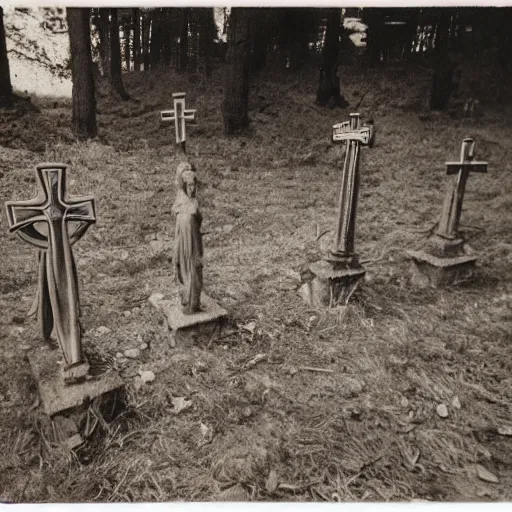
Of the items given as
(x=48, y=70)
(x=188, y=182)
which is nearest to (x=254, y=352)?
(x=188, y=182)

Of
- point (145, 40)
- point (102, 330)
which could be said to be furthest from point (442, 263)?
point (145, 40)

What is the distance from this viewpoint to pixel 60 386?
265 cm

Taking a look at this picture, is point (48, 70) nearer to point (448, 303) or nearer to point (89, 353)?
point (89, 353)

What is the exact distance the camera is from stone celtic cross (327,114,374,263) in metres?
3.65

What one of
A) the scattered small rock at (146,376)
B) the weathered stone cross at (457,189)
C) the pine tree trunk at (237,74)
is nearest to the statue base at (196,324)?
the scattered small rock at (146,376)

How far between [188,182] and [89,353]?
5.20ft

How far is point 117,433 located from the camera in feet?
8.97

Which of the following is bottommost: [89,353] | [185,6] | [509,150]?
[89,353]

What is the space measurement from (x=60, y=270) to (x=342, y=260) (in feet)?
8.34

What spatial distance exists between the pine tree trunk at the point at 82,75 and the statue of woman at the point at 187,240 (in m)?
1.28

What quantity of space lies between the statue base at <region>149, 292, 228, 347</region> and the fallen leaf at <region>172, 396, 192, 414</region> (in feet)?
1.70

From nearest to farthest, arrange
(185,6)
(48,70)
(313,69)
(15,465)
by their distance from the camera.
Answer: (15,465) → (185,6) → (48,70) → (313,69)

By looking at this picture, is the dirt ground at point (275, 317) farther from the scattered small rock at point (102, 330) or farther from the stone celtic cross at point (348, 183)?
the stone celtic cross at point (348, 183)

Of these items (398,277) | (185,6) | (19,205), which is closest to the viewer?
(19,205)
